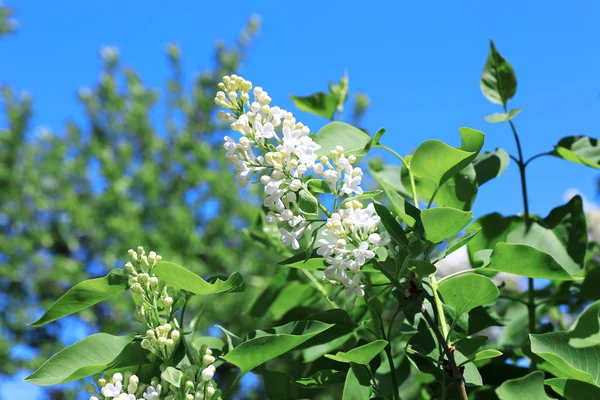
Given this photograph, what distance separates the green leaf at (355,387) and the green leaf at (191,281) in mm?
122

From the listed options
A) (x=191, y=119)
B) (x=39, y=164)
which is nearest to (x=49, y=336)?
(x=39, y=164)

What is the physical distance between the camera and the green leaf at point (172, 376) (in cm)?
48

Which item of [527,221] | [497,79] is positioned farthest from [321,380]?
[497,79]

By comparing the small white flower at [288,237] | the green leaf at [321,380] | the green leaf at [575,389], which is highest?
the small white flower at [288,237]

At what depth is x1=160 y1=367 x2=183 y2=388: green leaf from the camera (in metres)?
0.48

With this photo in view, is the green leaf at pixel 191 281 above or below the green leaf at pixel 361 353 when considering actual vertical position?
above

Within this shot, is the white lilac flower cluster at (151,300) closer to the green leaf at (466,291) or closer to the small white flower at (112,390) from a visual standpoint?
the small white flower at (112,390)

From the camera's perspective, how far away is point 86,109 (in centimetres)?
841

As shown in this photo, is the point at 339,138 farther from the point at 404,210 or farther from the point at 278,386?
the point at 278,386

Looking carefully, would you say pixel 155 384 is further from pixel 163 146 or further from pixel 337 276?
pixel 163 146

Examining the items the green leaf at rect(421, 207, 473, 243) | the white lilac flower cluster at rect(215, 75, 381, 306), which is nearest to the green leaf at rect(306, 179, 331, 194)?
the white lilac flower cluster at rect(215, 75, 381, 306)

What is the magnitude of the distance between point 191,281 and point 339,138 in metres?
0.22

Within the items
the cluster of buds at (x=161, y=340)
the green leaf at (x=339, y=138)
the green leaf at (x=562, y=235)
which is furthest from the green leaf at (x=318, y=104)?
the cluster of buds at (x=161, y=340)

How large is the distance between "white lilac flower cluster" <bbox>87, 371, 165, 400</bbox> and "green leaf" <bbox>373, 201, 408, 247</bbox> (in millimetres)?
238
